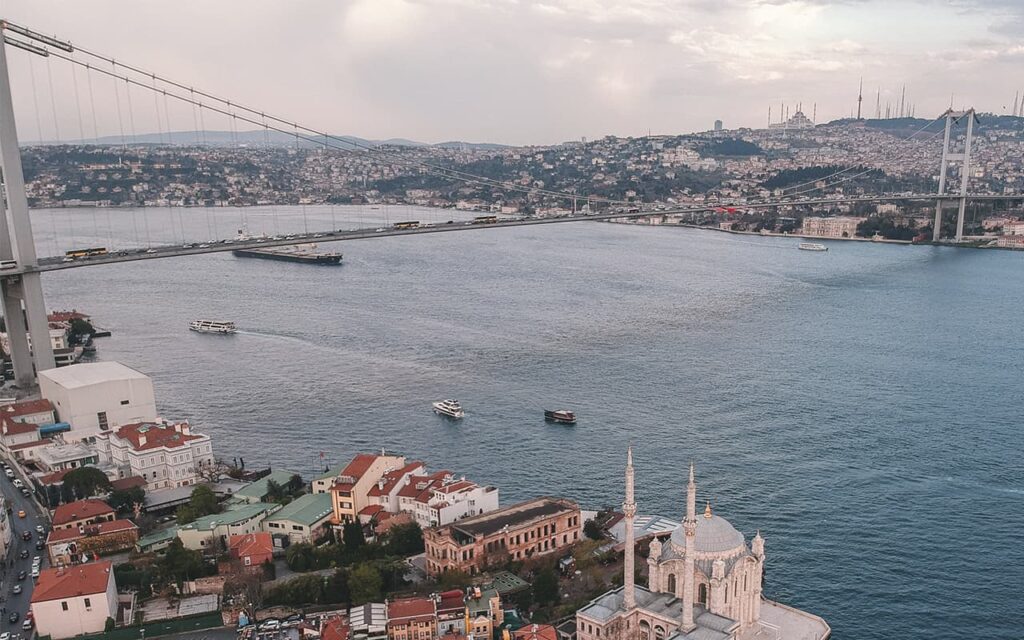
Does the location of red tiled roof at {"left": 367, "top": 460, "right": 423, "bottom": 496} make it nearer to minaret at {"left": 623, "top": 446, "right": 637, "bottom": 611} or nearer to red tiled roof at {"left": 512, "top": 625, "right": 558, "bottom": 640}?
red tiled roof at {"left": 512, "top": 625, "right": 558, "bottom": 640}

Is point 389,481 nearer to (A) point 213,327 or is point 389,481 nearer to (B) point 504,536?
(B) point 504,536

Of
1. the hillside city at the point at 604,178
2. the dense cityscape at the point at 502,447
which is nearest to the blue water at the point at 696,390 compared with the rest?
the dense cityscape at the point at 502,447

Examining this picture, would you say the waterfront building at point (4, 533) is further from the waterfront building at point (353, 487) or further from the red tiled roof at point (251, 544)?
the waterfront building at point (353, 487)

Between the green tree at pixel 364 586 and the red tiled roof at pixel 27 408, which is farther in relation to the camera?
the red tiled roof at pixel 27 408

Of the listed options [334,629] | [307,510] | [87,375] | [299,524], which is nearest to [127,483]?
[307,510]

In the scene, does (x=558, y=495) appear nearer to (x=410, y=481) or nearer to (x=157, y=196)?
(x=410, y=481)

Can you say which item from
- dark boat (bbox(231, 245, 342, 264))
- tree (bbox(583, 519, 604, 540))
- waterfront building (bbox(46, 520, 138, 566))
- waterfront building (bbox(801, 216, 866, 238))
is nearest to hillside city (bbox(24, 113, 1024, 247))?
waterfront building (bbox(801, 216, 866, 238))

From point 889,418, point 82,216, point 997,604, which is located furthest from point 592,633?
point 82,216
